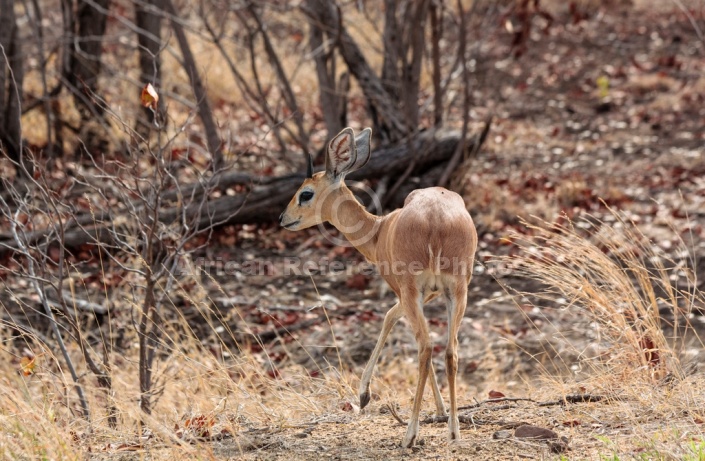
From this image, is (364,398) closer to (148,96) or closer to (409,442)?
(409,442)

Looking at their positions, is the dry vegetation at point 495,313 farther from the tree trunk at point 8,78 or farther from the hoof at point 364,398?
the tree trunk at point 8,78

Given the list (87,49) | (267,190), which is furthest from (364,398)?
(87,49)

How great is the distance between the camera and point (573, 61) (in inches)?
600

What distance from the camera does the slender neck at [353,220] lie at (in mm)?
4699

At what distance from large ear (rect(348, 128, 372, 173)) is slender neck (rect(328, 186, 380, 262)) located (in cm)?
15

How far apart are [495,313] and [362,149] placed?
11.2ft

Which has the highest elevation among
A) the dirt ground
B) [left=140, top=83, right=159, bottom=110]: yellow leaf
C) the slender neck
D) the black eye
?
[left=140, top=83, right=159, bottom=110]: yellow leaf

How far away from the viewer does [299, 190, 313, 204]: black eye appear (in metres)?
4.68

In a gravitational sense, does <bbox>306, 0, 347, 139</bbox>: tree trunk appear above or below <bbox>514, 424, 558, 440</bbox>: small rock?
above

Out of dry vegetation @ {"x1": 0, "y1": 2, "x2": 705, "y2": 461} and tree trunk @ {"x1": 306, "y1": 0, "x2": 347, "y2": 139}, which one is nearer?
dry vegetation @ {"x1": 0, "y1": 2, "x2": 705, "y2": 461}

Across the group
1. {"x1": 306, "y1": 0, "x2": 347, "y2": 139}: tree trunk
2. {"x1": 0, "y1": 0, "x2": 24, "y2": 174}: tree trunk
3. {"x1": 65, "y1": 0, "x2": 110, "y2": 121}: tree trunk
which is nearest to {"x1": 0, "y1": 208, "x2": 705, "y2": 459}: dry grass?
{"x1": 306, "y1": 0, "x2": 347, "y2": 139}: tree trunk

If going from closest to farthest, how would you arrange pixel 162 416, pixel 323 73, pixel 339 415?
pixel 339 415 < pixel 162 416 < pixel 323 73

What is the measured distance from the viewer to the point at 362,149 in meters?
4.69

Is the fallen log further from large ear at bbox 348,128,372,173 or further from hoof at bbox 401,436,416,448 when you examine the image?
hoof at bbox 401,436,416,448
